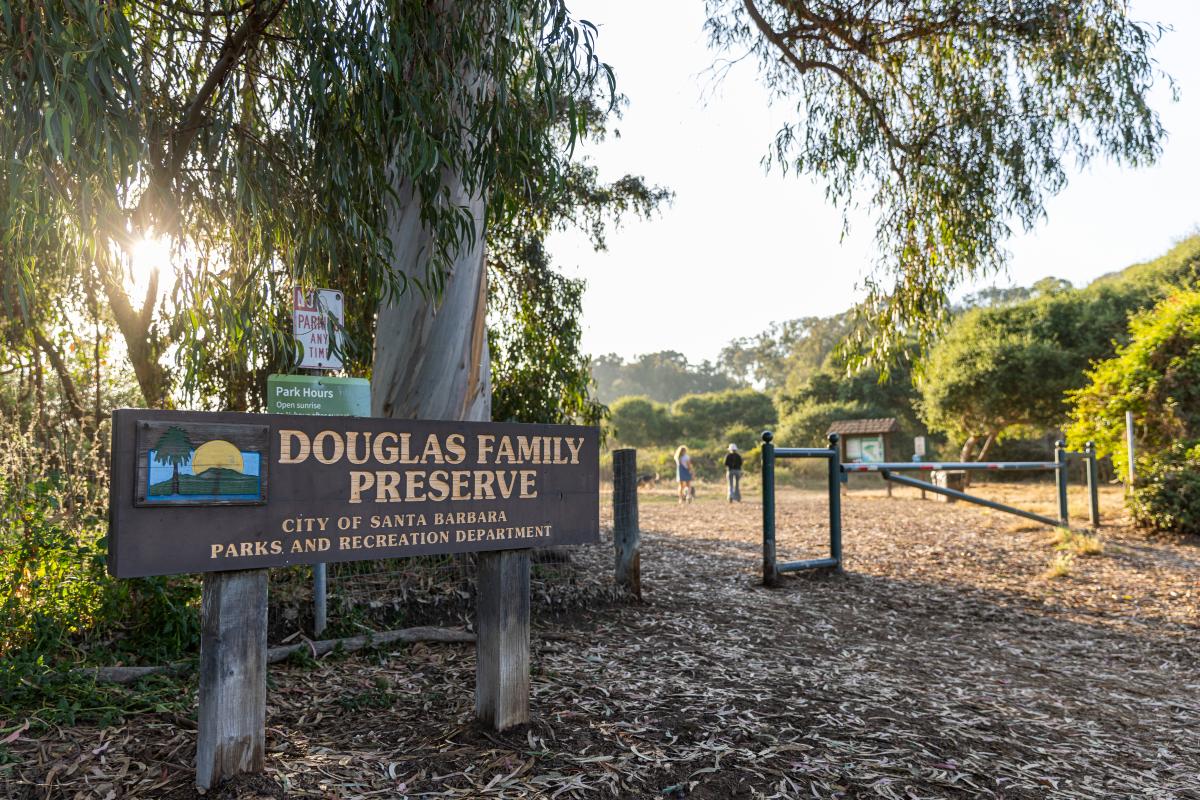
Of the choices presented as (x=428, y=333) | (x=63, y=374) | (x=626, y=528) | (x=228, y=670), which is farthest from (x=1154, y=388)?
(x=63, y=374)

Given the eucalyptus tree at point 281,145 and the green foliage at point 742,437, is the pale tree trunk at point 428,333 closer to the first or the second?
the eucalyptus tree at point 281,145

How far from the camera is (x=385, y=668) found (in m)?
4.11

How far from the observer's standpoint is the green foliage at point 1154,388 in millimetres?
10820

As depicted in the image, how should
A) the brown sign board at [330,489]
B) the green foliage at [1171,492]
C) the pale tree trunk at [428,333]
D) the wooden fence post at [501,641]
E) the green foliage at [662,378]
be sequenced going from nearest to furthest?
the brown sign board at [330,489], the wooden fence post at [501,641], the pale tree trunk at [428,333], the green foliage at [1171,492], the green foliage at [662,378]

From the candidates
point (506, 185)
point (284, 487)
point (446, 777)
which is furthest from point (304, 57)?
point (446, 777)

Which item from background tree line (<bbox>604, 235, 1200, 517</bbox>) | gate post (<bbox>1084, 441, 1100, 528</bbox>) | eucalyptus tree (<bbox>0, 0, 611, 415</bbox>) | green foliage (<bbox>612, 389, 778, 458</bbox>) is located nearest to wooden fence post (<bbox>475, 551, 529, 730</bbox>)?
eucalyptus tree (<bbox>0, 0, 611, 415</bbox>)

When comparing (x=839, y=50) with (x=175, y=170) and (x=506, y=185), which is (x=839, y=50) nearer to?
(x=506, y=185)

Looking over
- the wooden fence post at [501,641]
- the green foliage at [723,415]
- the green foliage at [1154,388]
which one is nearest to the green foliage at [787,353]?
the green foliage at [723,415]

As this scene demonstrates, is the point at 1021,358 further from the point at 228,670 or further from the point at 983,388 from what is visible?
the point at 228,670

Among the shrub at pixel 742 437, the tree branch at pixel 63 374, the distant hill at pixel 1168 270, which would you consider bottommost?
the shrub at pixel 742 437

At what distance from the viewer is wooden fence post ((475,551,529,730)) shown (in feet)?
10.6

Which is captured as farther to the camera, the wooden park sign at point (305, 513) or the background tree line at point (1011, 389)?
the background tree line at point (1011, 389)

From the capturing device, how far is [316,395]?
13.0 feet

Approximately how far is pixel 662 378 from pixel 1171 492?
77282mm
